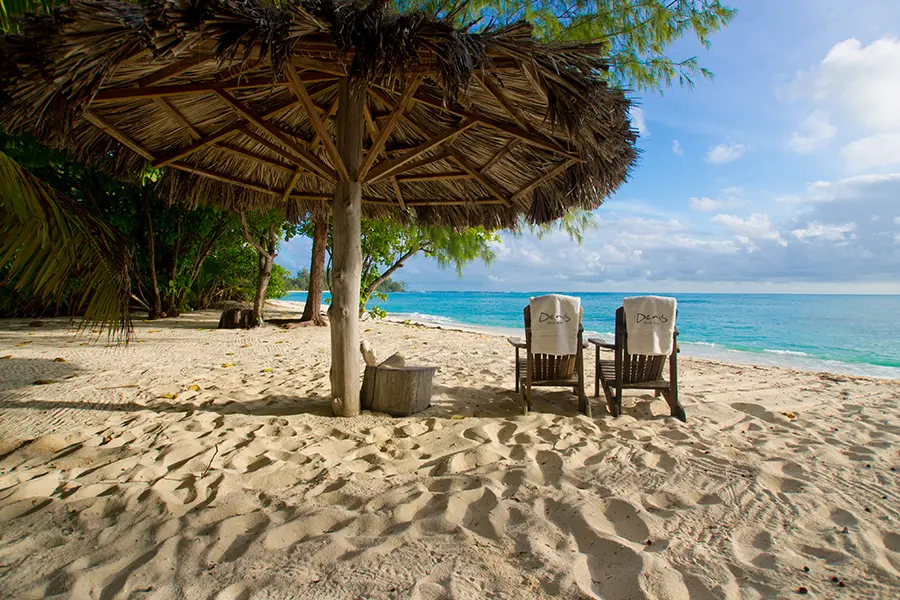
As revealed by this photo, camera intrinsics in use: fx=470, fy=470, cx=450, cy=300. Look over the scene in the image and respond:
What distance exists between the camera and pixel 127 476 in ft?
8.18

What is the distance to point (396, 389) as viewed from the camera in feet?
12.2

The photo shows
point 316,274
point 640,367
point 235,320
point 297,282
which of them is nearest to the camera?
point 640,367

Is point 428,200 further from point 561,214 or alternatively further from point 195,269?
point 195,269

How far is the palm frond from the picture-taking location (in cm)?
259

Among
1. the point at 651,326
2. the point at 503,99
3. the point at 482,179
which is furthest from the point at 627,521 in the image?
the point at 482,179

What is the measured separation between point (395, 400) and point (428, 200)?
2480 mm

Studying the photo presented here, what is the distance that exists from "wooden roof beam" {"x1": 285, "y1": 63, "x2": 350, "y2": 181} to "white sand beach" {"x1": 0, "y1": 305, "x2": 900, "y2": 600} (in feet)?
6.23

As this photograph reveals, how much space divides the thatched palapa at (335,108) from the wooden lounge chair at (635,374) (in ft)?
4.70

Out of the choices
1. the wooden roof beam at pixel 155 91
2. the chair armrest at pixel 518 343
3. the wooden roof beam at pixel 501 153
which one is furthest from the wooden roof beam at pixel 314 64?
the chair armrest at pixel 518 343

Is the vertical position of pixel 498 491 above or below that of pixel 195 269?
below

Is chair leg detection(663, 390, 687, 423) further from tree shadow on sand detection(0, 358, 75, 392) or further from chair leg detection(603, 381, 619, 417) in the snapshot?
tree shadow on sand detection(0, 358, 75, 392)

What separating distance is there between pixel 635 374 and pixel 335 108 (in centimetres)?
350

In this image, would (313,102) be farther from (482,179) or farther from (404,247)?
(404,247)

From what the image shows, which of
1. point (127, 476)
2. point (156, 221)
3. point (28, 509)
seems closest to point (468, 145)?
point (127, 476)
